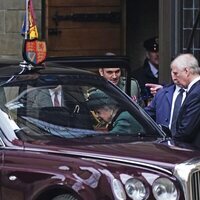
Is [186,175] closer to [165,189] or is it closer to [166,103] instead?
[165,189]

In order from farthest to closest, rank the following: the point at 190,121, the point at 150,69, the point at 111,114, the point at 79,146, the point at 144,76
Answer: the point at 150,69 → the point at 144,76 → the point at 190,121 → the point at 111,114 → the point at 79,146

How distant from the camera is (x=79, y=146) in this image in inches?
222

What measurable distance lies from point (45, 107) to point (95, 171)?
3.85 ft

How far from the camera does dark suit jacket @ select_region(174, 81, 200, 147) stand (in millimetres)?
7023

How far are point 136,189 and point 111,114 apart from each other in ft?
5.24

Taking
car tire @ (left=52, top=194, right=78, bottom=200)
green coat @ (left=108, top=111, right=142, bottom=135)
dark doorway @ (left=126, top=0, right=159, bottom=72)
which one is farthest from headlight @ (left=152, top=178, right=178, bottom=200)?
dark doorway @ (left=126, top=0, right=159, bottom=72)

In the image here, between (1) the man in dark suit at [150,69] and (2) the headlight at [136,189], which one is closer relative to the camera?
(2) the headlight at [136,189]

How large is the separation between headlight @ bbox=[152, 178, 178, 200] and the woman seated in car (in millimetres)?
1256

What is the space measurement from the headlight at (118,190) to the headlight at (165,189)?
A: 0.21 meters

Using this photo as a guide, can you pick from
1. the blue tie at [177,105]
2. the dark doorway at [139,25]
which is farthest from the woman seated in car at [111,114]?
the dark doorway at [139,25]

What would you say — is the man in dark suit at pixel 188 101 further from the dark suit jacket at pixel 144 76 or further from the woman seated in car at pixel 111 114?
the dark suit jacket at pixel 144 76

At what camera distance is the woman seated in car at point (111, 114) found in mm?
6496

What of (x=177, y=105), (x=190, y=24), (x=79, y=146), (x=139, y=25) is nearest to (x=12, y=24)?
(x=139, y=25)

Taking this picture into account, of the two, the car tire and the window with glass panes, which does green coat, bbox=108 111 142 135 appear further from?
the window with glass panes
